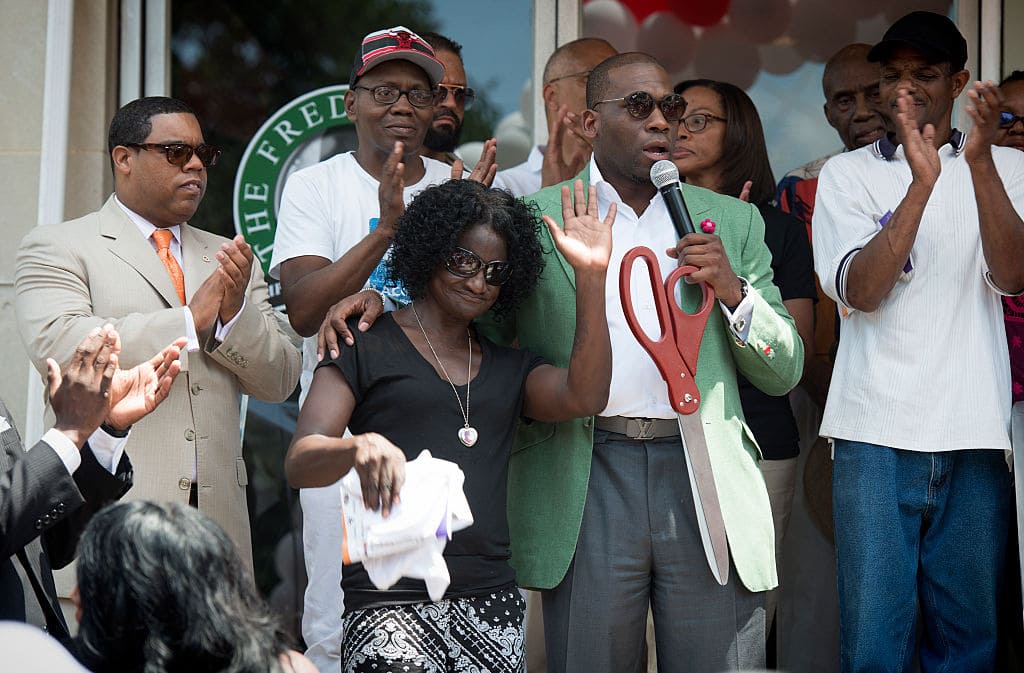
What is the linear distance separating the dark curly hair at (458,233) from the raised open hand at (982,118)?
1388 mm

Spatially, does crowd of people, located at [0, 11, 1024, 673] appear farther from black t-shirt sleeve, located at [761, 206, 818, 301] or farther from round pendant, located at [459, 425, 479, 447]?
black t-shirt sleeve, located at [761, 206, 818, 301]

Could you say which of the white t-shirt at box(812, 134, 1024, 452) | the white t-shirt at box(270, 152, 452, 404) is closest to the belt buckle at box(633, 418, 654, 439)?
the white t-shirt at box(812, 134, 1024, 452)

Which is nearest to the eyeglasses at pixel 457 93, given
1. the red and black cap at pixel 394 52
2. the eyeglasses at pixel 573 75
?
the eyeglasses at pixel 573 75

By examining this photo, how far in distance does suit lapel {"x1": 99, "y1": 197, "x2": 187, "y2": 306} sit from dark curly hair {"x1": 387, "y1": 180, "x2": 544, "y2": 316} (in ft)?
2.49

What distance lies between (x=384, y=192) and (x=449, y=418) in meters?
0.85

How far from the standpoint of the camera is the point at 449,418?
140 inches

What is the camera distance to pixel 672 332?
3.67 meters

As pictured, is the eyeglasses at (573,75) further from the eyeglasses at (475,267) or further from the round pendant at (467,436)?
the round pendant at (467,436)

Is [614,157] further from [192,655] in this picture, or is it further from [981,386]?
[192,655]

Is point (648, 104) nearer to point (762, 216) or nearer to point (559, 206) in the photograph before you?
point (559, 206)

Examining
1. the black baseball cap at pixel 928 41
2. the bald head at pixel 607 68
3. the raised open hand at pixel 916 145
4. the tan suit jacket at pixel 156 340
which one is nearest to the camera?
the tan suit jacket at pixel 156 340

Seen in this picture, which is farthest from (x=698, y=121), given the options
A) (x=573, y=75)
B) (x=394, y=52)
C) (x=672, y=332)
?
(x=672, y=332)

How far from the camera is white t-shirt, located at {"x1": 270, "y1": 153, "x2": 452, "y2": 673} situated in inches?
175

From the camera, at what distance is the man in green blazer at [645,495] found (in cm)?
371
